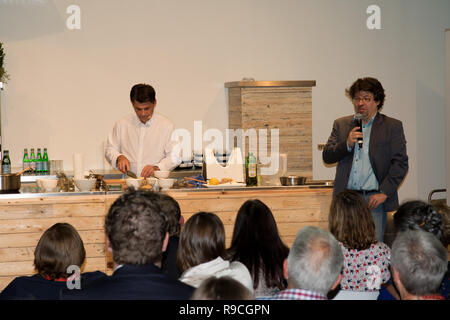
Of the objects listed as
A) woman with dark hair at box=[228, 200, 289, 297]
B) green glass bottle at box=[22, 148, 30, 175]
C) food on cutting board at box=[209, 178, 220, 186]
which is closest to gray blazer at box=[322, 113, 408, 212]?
food on cutting board at box=[209, 178, 220, 186]

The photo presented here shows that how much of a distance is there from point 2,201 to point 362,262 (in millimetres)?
2414

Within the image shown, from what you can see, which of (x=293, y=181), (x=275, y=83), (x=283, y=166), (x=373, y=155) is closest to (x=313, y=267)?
(x=373, y=155)

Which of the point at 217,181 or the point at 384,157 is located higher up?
the point at 384,157

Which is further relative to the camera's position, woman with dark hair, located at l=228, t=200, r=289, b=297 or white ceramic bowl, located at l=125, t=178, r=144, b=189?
white ceramic bowl, located at l=125, t=178, r=144, b=189

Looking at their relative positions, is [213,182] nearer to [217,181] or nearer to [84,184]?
[217,181]

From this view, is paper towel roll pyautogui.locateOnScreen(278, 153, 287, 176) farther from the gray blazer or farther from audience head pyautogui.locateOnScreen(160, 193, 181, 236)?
audience head pyautogui.locateOnScreen(160, 193, 181, 236)

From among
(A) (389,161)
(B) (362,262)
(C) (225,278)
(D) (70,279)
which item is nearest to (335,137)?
(A) (389,161)

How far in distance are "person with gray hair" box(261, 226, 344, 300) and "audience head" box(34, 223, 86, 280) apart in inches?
42.5

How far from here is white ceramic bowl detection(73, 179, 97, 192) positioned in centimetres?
400

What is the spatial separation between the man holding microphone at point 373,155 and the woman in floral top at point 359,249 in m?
1.02

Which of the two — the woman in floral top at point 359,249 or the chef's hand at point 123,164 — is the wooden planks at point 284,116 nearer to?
the chef's hand at point 123,164

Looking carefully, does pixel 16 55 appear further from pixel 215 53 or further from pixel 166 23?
pixel 215 53

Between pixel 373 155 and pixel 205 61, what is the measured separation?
9.92 ft

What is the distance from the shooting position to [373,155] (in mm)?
3965
